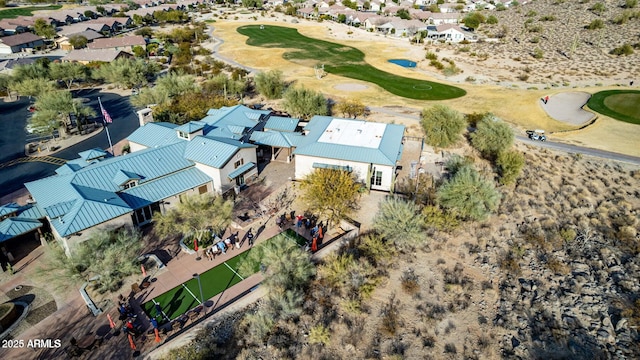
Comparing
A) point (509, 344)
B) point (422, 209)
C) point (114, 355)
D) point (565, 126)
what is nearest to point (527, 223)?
point (422, 209)

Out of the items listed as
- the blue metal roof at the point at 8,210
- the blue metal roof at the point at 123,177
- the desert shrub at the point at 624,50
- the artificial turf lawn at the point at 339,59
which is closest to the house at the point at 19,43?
the artificial turf lawn at the point at 339,59

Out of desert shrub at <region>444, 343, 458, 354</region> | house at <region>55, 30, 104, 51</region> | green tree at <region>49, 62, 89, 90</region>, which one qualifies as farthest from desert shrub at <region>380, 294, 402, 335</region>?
house at <region>55, 30, 104, 51</region>

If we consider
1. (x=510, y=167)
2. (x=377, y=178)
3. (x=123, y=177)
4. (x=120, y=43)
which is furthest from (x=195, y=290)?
(x=120, y=43)

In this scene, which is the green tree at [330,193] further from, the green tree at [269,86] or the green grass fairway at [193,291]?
the green tree at [269,86]

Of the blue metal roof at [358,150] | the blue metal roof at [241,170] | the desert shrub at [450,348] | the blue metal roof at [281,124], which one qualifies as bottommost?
the desert shrub at [450,348]

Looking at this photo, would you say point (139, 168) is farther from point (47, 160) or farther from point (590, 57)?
point (590, 57)
